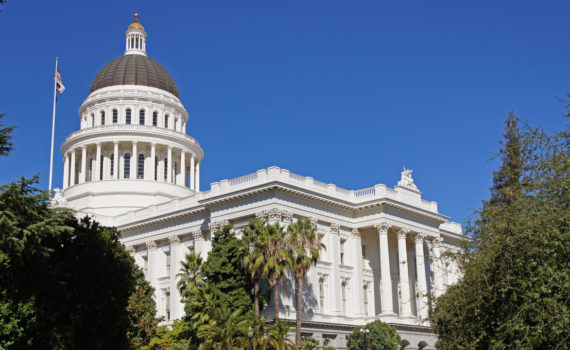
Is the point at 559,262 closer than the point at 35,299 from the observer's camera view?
Yes

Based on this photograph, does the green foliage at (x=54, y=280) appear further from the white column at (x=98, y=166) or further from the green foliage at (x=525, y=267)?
the white column at (x=98, y=166)

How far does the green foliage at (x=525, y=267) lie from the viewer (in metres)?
18.8

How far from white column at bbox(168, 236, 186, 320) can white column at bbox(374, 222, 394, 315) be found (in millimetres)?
16406

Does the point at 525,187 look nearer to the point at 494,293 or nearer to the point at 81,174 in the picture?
the point at 494,293

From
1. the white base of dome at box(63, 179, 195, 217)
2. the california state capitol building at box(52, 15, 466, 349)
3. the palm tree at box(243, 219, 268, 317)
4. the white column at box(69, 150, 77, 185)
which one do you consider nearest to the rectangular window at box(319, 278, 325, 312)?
the california state capitol building at box(52, 15, 466, 349)

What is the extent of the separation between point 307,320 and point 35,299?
27.5 meters

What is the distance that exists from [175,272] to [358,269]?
15.2m

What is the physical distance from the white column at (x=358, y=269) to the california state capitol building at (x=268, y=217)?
0.08m

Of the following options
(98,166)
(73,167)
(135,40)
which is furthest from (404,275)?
(135,40)

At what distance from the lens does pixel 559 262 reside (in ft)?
63.0

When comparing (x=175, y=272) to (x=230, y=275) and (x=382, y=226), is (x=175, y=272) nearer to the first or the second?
(x=230, y=275)

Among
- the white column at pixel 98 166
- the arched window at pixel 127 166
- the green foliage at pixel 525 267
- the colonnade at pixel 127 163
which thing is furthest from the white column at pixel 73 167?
the green foliage at pixel 525 267

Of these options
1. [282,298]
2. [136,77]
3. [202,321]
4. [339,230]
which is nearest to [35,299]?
[202,321]

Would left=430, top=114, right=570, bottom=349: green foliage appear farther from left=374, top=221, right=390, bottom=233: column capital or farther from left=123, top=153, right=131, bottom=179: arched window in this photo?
left=123, top=153, right=131, bottom=179: arched window
